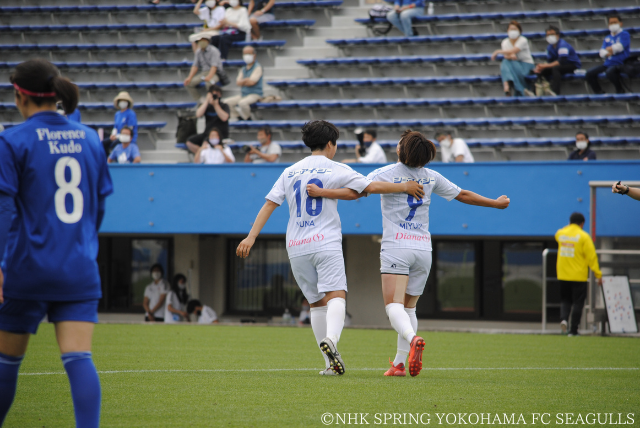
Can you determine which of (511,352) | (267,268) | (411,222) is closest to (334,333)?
(411,222)

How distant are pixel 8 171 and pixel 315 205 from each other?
106 inches

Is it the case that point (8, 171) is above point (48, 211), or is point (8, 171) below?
above

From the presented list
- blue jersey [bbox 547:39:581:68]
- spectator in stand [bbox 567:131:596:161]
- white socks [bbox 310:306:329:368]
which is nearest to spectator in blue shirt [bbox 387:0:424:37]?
blue jersey [bbox 547:39:581:68]

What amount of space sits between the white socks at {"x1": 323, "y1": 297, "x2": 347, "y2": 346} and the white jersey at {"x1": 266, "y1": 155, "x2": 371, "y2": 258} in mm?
389

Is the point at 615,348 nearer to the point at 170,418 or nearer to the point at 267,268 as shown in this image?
the point at 170,418

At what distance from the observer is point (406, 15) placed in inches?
655

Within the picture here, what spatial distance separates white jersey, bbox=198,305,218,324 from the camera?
14.6m

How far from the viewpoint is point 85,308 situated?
10.1 feet

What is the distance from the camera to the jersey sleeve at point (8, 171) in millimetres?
2910

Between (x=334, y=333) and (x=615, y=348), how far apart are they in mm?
5241

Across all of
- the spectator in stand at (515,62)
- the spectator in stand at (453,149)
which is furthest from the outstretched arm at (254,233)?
the spectator in stand at (515,62)

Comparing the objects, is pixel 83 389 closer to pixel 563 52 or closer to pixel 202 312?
pixel 202 312

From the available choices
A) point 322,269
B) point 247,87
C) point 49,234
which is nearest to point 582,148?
point 247,87

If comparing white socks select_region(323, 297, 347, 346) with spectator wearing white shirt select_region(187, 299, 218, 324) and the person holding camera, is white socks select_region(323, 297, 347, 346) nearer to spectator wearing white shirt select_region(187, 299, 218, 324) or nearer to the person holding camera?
the person holding camera
